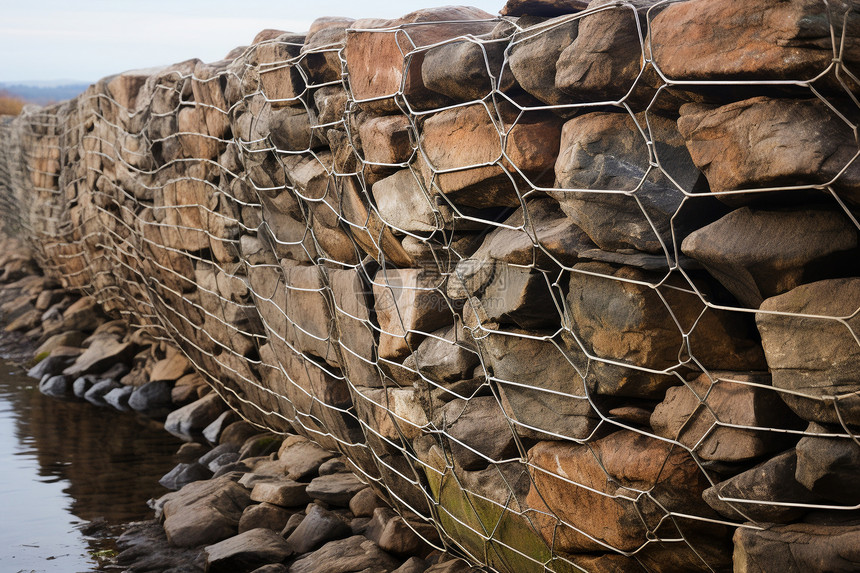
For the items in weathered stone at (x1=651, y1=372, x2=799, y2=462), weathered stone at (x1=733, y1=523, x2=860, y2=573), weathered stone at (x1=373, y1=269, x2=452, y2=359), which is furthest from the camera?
weathered stone at (x1=373, y1=269, x2=452, y2=359)

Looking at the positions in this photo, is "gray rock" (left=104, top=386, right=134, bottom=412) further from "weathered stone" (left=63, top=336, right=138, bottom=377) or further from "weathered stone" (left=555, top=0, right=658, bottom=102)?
"weathered stone" (left=555, top=0, right=658, bottom=102)

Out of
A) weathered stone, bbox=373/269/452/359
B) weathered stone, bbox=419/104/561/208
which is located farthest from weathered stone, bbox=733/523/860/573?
weathered stone, bbox=373/269/452/359

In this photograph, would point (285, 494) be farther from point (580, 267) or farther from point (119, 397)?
point (119, 397)

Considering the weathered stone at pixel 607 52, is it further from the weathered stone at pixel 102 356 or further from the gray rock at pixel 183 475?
the weathered stone at pixel 102 356

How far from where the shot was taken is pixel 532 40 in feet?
6.10

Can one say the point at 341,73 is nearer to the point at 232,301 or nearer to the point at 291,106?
the point at 291,106

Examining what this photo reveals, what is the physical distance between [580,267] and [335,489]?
5.99 feet

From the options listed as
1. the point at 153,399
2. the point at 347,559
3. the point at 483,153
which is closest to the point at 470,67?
the point at 483,153

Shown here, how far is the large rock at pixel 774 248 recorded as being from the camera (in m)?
1.40

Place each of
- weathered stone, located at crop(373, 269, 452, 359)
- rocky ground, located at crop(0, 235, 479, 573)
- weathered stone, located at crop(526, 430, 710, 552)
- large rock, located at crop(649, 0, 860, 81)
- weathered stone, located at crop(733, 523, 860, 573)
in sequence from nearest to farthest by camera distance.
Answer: large rock, located at crop(649, 0, 860, 81) → weathered stone, located at crop(733, 523, 860, 573) → weathered stone, located at crop(526, 430, 710, 552) → weathered stone, located at crop(373, 269, 452, 359) → rocky ground, located at crop(0, 235, 479, 573)

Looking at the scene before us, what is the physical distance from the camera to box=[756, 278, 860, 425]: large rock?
1368mm

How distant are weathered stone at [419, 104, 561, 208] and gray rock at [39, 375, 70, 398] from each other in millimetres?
4502

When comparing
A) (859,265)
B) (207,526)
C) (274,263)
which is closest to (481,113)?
(859,265)

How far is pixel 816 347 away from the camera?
1410 millimetres
